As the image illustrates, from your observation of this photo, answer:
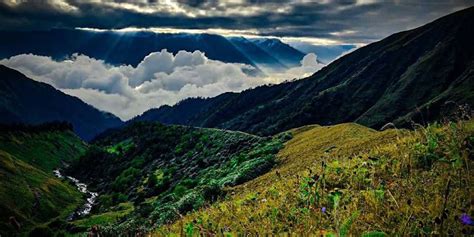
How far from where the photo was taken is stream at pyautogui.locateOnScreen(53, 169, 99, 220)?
11654 centimetres

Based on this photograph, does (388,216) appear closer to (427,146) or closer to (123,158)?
(427,146)

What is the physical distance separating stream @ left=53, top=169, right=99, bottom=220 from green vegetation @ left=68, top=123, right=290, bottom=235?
3785 millimetres

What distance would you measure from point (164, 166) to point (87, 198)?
39.4 metres

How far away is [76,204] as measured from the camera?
127812mm

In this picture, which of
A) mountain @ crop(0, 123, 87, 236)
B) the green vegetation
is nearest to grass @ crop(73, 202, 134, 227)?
the green vegetation

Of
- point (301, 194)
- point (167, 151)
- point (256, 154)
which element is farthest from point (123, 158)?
point (301, 194)

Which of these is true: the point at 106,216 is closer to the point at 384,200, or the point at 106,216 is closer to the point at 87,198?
the point at 87,198

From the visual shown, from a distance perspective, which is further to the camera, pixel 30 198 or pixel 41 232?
pixel 30 198

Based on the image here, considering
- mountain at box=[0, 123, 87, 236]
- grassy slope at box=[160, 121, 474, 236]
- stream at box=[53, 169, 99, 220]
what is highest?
grassy slope at box=[160, 121, 474, 236]

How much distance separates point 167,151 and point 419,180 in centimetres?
13057

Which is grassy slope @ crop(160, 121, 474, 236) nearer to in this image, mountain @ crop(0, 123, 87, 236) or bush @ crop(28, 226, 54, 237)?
mountain @ crop(0, 123, 87, 236)

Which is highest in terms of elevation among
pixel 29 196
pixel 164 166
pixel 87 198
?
pixel 164 166

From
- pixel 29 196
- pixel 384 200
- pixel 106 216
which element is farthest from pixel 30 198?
pixel 384 200

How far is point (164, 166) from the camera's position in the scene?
392 feet
